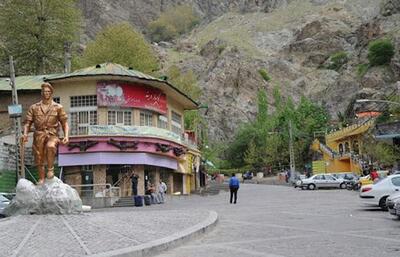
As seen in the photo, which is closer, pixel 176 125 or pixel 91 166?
pixel 91 166

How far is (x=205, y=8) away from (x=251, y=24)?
43.2 meters

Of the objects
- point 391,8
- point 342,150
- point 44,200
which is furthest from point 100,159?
point 391,8

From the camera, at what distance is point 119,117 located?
3966cm

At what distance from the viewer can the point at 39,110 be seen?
1703 cm

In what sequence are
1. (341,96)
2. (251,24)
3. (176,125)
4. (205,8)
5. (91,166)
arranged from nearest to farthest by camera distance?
1. (91,166)
2. (176,125)
3. (341,96)
4. (251,24)
5. (205,8)

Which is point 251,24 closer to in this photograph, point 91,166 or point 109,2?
point 109,2

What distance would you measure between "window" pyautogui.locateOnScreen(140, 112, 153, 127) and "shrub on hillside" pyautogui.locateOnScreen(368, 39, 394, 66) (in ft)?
170

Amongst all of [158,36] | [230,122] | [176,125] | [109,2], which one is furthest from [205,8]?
[176,125]

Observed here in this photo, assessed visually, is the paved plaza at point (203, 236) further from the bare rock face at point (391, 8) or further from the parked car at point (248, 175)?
the bare rock face at point (391, 8)

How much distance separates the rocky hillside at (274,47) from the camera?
92938 mm

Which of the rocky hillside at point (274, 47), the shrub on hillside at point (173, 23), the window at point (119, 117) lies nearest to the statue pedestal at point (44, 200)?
the window at point (119, 117)

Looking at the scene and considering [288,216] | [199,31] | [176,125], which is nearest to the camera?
[288,216]

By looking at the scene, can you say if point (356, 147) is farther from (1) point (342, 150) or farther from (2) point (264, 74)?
(2) point (264, 74)

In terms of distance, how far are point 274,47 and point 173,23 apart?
179 ft
